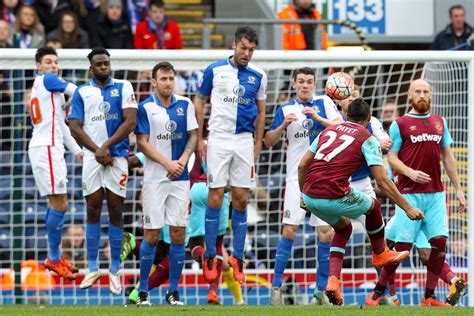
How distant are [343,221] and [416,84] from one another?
7.00 ft

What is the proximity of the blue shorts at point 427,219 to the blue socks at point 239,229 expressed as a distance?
5.31 ft

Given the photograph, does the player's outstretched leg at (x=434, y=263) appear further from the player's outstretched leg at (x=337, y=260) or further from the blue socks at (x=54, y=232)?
the blue socks at (x=54, y=232)

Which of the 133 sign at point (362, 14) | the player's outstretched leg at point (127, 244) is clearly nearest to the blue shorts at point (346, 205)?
the player's outstretched leg at point (127, 244)

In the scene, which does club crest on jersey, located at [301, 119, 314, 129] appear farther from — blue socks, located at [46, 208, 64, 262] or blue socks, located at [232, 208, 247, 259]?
blue socks, located at [46, 208, 64, 262]

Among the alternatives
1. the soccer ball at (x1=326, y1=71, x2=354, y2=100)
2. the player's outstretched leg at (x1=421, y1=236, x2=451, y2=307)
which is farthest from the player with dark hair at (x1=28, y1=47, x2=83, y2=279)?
the player's outstretched leg at (x1=421, y1=236, x2=451, y2=307)

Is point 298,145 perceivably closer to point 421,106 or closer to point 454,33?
point 421,106

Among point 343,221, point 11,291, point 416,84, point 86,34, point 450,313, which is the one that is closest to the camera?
point 450,313

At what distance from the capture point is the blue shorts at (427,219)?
14.3 meters

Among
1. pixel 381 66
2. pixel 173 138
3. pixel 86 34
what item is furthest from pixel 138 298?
pixel 86 34

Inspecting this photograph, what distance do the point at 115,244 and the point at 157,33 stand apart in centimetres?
642

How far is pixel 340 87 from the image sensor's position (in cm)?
1402

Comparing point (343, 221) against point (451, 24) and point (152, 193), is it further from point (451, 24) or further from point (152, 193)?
point (451, 24)

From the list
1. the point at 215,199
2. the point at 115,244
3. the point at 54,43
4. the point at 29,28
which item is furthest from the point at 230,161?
the point at 29,28

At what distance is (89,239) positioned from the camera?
14.6 metres
